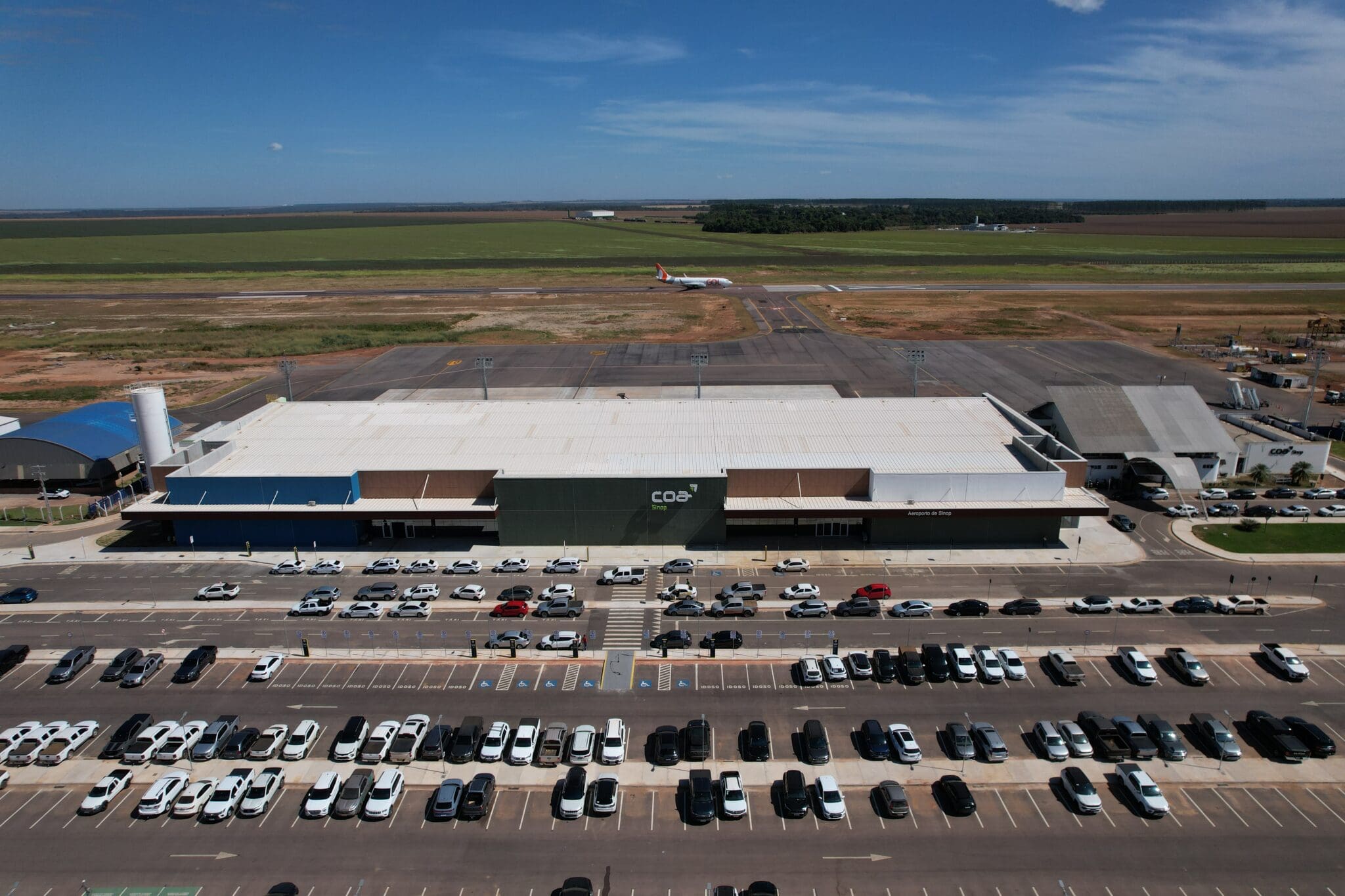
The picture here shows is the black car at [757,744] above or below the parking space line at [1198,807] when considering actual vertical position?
above

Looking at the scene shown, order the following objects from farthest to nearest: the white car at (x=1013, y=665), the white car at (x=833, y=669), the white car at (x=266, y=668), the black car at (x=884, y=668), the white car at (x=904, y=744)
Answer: the white car at (x=266, y=668), the black car at (x=884, y=668), the white car at (x=833, y=669), the white car at (x=1013, y=665), the white car at (x=904, y=744)

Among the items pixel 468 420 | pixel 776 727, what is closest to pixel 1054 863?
pixel 776 727

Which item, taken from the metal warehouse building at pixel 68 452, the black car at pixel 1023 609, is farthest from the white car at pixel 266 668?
the black car at pixel 1023 609

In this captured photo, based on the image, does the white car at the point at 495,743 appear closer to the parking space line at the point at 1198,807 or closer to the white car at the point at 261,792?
the white car at the point at 261,792

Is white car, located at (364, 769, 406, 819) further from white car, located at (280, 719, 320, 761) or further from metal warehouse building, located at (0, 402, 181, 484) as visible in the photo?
metal warehouse building, located at (0, 402, 181, 484)

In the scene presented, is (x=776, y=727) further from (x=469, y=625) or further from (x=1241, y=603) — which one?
(x=1241, y=603)

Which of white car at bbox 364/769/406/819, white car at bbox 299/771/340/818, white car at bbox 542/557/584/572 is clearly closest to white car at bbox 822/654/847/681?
white car at bbox 542/557/584/572

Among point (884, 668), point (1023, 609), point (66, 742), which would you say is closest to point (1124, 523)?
point (1023, 609)
